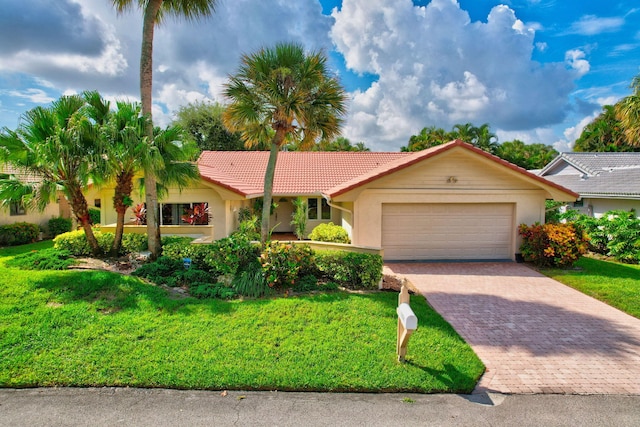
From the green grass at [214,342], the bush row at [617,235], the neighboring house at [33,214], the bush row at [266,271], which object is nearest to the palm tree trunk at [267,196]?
the bush row at [266,271]

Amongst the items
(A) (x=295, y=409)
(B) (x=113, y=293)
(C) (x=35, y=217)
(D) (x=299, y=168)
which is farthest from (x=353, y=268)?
(C) (x=35, y=217)

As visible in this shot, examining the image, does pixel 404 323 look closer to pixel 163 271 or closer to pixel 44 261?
pixel 163 271

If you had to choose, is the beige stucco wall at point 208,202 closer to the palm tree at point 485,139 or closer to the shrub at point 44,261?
the shrub at point 44,261

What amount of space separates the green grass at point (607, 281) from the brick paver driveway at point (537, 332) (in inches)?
14.7

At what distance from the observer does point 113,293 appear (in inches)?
295

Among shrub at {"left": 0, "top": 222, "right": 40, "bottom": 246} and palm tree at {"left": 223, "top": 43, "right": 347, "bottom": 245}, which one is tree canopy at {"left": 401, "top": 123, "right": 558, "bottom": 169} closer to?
palm tree at {"left": 223, "top": 43, "right": 347, "bottom": 245}

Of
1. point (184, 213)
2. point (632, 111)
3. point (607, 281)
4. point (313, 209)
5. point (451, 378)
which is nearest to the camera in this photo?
point (451, 378)

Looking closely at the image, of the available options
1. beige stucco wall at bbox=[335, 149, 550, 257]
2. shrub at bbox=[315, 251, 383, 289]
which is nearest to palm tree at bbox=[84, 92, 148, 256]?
shrub at bbox=[315, 251, 383, 289]

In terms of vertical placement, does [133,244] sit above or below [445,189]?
below

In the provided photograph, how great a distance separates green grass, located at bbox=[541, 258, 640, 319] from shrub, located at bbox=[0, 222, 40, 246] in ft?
71.8

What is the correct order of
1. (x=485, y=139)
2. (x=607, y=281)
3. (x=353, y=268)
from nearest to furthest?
(x=353, y=268)
(x=607, y=281)
(x=485, y=139)

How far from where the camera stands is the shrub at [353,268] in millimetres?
8516

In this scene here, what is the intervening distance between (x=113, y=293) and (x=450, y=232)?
35.8 ft

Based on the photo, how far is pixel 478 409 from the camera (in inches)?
167
